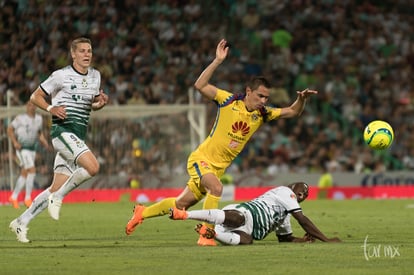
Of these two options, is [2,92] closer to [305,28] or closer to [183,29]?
[183,29]

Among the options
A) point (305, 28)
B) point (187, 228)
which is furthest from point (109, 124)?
point (187, 228)

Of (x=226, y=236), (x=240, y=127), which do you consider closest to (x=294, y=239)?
(x=226, y=236)

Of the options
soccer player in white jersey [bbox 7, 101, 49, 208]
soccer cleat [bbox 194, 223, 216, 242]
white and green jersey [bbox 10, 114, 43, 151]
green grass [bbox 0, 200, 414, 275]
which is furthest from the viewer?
white and green jersey [bbox 10, 114, 43, 151]

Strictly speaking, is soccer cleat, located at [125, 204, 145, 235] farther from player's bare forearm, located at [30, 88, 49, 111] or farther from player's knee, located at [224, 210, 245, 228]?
player's bare forearm, located at [30, 88, 49, 111]

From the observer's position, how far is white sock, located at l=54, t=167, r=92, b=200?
42.4ft

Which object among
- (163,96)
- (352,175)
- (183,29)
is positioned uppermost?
(183,29)

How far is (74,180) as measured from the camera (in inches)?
510

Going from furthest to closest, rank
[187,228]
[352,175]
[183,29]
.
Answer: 1. [183,29]
2. [352,175]
3. [187,228]

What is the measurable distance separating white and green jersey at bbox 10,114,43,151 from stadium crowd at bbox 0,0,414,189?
2680mm

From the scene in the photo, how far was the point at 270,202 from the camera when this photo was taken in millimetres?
12891

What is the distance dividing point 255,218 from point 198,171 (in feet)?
3.59

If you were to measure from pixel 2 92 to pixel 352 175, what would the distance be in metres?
9.74

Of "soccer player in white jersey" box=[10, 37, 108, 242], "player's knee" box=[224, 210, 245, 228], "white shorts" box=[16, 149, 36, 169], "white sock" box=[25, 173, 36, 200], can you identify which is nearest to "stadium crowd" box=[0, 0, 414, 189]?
"white shorts" box=[16, 149, 36, 169]

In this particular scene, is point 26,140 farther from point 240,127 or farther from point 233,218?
point 233,218
